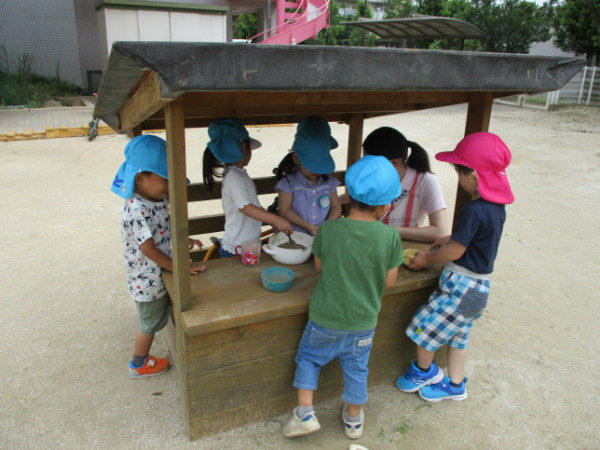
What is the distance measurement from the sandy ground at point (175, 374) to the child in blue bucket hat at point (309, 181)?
1.10 m

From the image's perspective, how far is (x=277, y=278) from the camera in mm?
2381

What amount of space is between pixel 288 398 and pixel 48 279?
2.67 m

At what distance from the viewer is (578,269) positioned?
4.39 metres

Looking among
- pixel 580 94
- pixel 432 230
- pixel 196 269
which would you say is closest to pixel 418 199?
pixel 432 230

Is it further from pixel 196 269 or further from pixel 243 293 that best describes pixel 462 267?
pixel 196 269

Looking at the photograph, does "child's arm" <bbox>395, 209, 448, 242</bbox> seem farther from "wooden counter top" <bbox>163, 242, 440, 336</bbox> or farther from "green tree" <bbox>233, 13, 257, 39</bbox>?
"green tree" <bbox>233, 13, 257, 39</bbox>

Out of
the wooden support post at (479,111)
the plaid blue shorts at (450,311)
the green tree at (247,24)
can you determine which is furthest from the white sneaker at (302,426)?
the green tree at (247,24)

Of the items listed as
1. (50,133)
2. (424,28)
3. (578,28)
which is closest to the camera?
(50,133)

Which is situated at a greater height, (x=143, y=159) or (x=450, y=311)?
(x=143, y=159)

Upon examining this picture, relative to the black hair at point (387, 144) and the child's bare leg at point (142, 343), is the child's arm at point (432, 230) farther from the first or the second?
the child's bare leg at point (142, 343)

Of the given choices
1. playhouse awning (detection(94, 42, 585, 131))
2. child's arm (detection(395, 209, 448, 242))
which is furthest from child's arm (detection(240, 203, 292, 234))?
child's arm (detection(395, 209, 448, 242))

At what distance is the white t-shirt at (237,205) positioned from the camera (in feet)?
8.59

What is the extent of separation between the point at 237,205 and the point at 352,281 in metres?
0.88

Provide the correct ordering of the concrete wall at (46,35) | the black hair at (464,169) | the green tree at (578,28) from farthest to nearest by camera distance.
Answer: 1. the green tree at (578,28)
2. the concrete wall at (46,35)
3. the black hair at (464,169)
